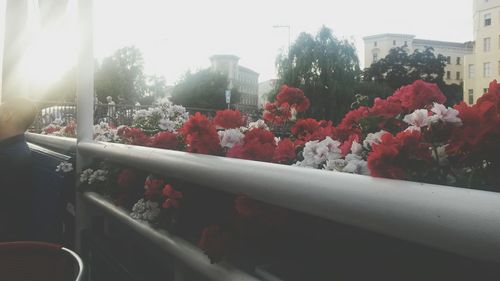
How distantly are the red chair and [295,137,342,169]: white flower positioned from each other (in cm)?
74

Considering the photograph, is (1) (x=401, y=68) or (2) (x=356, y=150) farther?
(1) (x=401, y=68)

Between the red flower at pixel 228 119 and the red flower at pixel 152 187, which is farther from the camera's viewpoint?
the red flower at pixel 228 119

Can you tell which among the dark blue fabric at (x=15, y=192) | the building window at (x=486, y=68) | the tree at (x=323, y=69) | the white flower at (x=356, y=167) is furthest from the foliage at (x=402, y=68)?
the white flower at (x=356, y=167)

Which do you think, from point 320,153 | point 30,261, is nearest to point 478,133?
point 320,153

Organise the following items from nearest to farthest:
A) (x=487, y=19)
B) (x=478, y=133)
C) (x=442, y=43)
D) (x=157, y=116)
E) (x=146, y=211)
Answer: (x=478, y=133) → (x=146, y=211) → (x=157, y=116) → (x=487, y=19) → (x=442, y=43)

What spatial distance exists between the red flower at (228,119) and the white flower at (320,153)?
66 cm

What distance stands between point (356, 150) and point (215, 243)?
47cm

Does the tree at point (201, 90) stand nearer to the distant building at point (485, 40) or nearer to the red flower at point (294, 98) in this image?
the distant building at point (485, 40)

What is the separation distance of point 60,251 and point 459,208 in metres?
0.96

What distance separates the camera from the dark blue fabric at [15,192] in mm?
2543

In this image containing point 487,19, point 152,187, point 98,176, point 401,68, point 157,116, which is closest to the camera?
point 152,187

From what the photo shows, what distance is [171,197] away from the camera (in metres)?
1.80

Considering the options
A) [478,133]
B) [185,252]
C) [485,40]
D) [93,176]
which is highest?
[485,40]

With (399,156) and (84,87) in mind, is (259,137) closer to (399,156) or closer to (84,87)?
(399,156)
